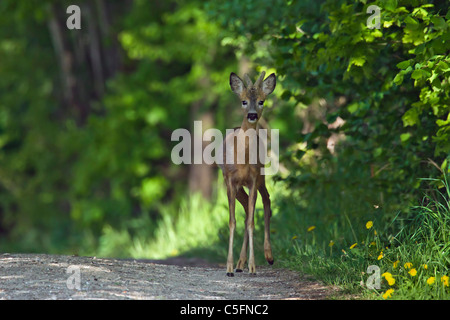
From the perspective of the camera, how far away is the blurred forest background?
9492 millimetres

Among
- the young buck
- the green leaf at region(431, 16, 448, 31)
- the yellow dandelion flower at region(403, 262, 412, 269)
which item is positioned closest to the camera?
the yellow dandelion flower at region(403, 262, 412, 269)

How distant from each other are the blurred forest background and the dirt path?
1269mm

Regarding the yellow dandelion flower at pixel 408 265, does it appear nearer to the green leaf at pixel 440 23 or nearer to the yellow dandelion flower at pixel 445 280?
the yellow dandelion flower at pixel 445 280

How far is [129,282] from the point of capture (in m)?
7.98

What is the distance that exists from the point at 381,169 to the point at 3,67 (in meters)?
20.5

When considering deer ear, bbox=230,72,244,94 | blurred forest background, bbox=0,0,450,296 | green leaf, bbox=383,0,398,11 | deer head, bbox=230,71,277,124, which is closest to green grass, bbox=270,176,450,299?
blurred forest background, bbox=0,0,450,296

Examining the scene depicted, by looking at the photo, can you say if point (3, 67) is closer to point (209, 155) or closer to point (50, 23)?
point (50, 23)

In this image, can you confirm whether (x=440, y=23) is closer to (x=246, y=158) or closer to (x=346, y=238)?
(x=246, y=158)

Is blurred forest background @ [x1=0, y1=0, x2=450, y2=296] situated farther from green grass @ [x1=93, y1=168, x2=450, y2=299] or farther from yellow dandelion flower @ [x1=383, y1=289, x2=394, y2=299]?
yellow dandelion flower @ [x1=383, y1=289, x2=394, y2=299]

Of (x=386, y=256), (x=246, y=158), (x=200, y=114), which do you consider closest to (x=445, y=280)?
(x=386, y=256)

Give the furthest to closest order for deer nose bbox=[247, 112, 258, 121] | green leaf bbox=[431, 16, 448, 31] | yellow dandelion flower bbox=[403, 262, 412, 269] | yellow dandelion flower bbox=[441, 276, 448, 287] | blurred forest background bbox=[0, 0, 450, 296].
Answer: blurred forest background bbox=[0, 0, 450, 296] < deer nose bbox=[247, 112, 258, 121] < green leaf bbox=[431, 16, 448, 31] < yellow dandelion flower bbox=[403, 262, 412, 269] < yellow dandelion flower bbox=[441, 276, 448, 287]

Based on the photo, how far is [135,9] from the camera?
22562 millimetres

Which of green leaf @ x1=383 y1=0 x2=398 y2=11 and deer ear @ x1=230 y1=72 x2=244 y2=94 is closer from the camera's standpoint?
green leaf @ x1=383 y1=0 x2=398 y2=11

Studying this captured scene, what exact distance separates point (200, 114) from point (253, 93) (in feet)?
43.9
